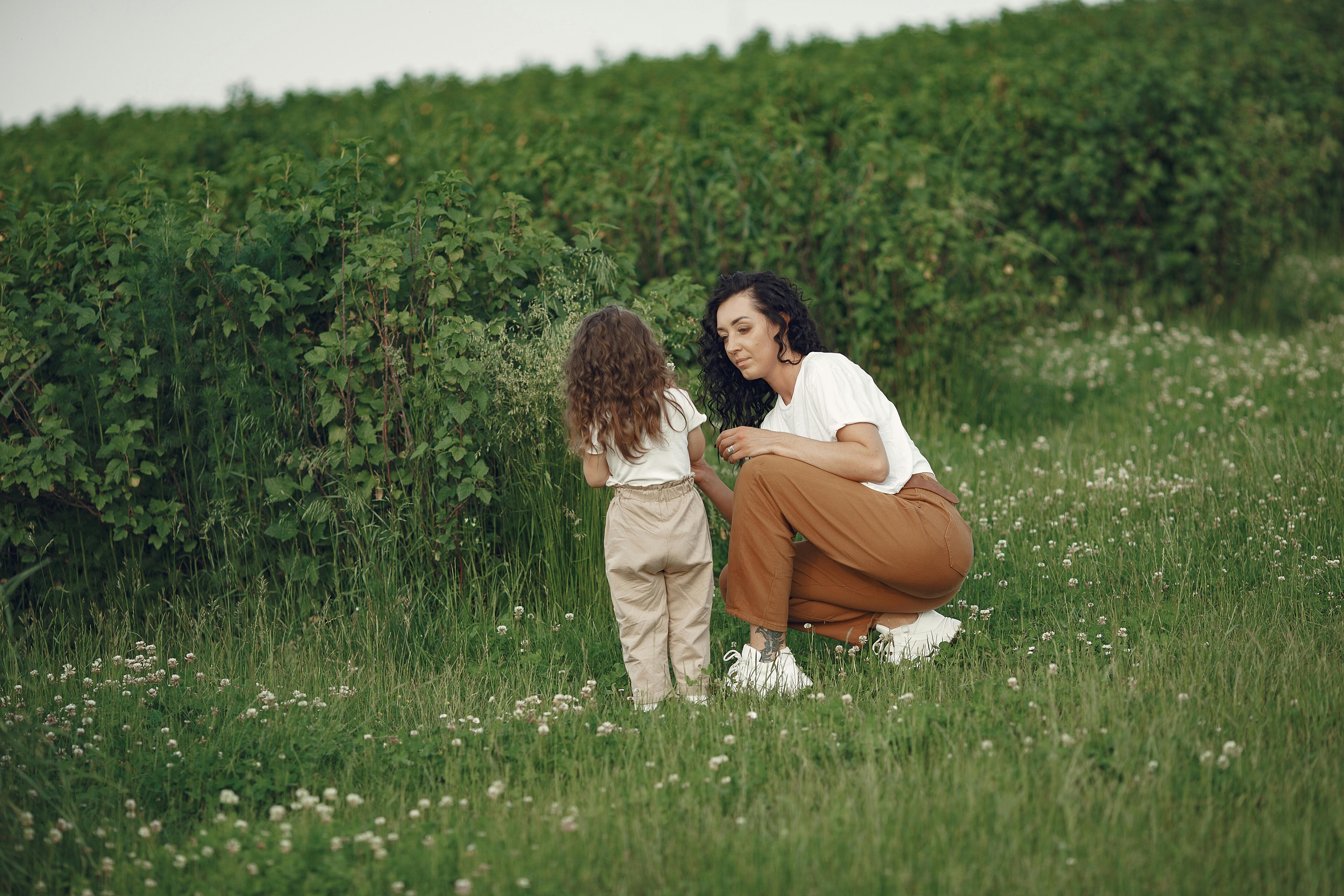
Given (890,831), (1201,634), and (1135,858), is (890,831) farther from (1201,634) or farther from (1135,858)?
(1201,634)

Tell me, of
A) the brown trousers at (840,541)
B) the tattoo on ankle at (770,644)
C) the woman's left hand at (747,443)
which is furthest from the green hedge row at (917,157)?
the tattoo on ankle at (770,644)

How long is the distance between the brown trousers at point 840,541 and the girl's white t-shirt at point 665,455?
272 mm

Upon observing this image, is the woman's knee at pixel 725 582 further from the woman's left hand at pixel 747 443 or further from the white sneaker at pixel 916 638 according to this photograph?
the white sneaker at pixel 916 638

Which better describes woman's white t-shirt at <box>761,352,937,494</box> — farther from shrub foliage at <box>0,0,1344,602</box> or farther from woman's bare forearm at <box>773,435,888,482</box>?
shrub foliage at <box>0,0,1344,602</box>

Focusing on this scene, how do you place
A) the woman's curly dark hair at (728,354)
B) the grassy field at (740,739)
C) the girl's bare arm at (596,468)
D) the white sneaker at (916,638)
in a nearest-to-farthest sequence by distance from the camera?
the grassy field at (740,739) < the girl's bare arm at (596,468) < the white sneaker at (916,638) < the woman's curly dark hair at (728,354)

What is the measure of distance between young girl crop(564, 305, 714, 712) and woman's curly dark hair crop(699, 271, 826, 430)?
0.50 meters

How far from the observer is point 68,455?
4547mm

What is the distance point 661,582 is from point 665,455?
47 centimetres

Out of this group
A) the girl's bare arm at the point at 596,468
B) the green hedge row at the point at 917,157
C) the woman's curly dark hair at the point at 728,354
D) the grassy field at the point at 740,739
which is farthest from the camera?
the green hedge row at the point at 917,157

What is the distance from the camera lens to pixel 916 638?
409cm

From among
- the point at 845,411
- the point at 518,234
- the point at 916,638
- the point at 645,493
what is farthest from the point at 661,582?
the point at 518,234

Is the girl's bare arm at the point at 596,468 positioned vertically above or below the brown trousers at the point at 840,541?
above

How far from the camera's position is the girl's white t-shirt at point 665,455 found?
3777mm

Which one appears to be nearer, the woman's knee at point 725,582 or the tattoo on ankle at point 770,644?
the tattoo on ankle at point 770,644
